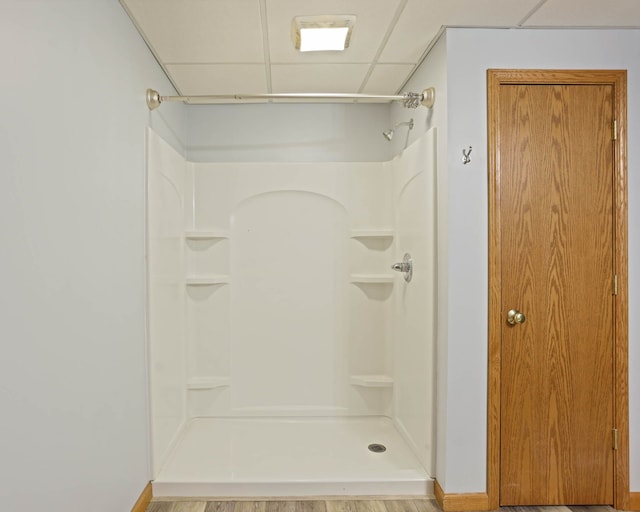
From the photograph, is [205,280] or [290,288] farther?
[290,288]

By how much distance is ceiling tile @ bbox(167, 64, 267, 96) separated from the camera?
9.44 ft

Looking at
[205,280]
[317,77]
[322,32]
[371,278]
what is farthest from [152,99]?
[371,278]

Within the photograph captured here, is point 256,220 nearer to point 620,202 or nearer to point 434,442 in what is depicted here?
point 434,442

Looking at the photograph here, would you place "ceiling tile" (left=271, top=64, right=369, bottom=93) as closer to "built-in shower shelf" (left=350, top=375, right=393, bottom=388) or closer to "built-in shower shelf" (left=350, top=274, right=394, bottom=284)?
"built-in shower shelf" (left=350, top=274, right=394, bottom=284)

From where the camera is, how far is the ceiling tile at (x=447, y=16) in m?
2.11

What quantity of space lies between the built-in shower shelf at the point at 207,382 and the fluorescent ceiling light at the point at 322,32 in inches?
91.4

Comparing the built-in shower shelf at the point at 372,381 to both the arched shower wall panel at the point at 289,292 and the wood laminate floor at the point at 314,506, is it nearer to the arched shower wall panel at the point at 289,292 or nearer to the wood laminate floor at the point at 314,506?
the arched shower wall panel at the point at 289,292

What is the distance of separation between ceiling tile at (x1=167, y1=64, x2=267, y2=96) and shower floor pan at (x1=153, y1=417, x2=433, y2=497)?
2.30 meters

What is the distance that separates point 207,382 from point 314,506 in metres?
1.38

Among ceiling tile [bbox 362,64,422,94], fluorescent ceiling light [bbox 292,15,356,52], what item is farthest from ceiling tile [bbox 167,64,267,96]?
ceiling tile [bbox 362,64,422,94]

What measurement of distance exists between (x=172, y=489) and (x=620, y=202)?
106 inches

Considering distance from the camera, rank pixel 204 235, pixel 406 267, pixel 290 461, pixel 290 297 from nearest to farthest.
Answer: pixel 290 461, pixel 406 267, pixel 204 235, pixel 290 297

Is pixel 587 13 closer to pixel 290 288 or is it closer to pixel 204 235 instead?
pixel 290 288

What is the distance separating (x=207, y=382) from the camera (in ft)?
11.6
